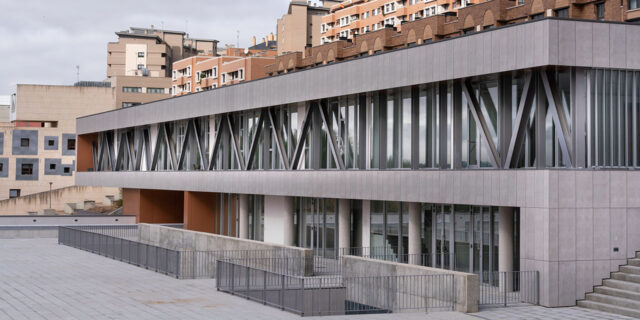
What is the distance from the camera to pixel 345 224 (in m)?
36.0

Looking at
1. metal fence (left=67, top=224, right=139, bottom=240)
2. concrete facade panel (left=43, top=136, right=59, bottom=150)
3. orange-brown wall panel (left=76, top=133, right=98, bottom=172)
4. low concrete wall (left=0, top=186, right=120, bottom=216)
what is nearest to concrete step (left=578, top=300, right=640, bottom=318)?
metal fence (left=67, top=224, right=139, bottom=240)

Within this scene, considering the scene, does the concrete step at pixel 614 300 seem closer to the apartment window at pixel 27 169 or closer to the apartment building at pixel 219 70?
the apartment building at pixel 219 70

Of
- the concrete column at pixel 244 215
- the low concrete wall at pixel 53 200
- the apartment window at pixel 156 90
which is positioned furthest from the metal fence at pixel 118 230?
the apartment window at pixel 156 90

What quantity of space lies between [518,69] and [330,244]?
605 inches

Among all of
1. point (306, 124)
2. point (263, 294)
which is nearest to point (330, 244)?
point (306, 124)

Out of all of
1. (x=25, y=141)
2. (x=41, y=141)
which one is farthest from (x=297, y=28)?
(x=25, y=141)

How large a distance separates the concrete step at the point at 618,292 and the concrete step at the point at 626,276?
0.63m

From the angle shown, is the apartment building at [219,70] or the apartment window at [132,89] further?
the apartment window at [132,89]

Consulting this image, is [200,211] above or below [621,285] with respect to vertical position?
above

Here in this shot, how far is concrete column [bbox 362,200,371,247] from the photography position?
34.4m

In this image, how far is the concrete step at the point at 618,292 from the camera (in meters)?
23.0

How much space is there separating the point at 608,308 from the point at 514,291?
10.9 feet

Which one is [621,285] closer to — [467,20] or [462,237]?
[462,237]

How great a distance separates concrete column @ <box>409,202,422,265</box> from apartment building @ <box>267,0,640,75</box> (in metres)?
18.4
